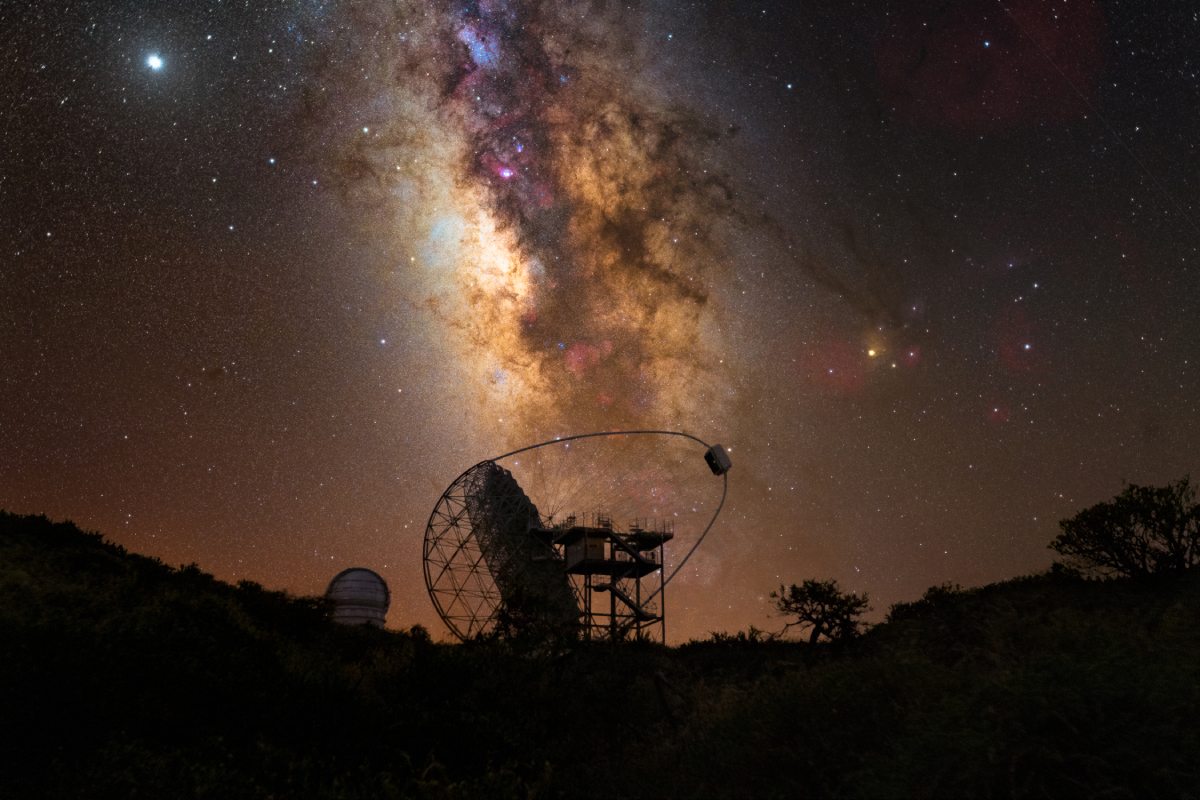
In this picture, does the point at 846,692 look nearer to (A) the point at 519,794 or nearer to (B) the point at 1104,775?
(B) the point at 1104,775

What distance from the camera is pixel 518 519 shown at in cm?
5103

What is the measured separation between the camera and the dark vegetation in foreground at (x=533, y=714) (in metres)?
7.80

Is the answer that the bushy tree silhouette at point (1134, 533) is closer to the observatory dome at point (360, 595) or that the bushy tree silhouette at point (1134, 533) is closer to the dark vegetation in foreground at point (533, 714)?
the dark vegetation in foreground at point (533, 714)

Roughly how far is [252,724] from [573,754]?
6.21 m

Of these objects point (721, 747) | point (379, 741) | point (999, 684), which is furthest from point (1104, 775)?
point (379, 741)

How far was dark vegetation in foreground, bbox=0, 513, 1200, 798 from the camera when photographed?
7801 mm

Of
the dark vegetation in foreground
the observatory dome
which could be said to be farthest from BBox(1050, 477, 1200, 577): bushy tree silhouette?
the observatory dome

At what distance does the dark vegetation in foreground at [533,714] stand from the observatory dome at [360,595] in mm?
28239

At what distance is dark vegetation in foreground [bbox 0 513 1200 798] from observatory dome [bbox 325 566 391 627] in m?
28.2

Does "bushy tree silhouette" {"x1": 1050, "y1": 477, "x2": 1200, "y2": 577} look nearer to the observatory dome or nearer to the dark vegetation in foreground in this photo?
the dark vegetation in foreground

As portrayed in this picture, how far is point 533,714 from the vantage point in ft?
57.3

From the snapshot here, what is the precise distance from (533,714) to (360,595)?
123ft

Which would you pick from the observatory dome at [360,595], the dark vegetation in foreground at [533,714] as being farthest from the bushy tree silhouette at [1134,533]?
the observatory dome at [360,595]

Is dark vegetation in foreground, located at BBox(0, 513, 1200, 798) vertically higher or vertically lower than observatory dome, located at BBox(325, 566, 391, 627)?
lower
